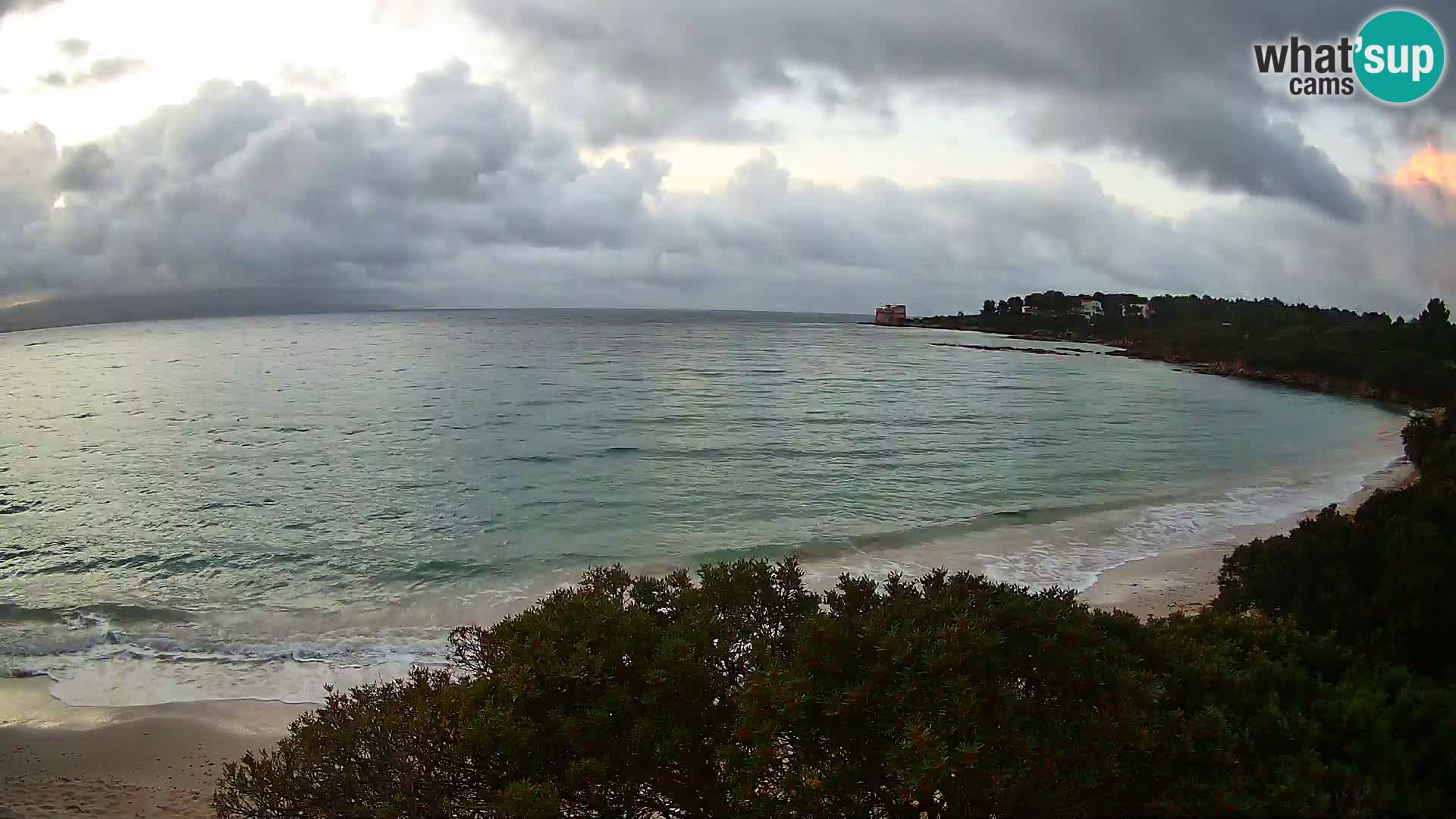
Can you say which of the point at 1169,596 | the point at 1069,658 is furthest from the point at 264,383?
the point at 1069,658

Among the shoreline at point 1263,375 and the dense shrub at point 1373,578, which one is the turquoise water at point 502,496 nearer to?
the shoreline at point 1263,375

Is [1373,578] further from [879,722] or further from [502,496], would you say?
[502,496]

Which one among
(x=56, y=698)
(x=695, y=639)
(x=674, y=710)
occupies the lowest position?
(x=56, y=698)

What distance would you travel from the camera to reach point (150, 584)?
43.2 feet

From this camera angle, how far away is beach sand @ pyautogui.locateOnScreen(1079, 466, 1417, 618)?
465 inches

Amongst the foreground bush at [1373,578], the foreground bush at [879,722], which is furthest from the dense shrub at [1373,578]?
the foreground bush at [879,722]

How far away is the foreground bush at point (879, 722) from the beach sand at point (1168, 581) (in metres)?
7.24

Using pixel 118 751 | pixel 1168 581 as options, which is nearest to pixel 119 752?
pixel 118 751

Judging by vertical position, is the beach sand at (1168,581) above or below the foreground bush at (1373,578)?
below

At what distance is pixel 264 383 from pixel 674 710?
→ 2055 inches

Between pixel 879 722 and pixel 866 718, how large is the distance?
0.09m

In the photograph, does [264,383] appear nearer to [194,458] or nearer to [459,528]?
[194,458]

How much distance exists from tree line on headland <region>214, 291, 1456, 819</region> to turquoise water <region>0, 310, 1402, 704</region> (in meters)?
6.24

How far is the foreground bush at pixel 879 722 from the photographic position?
359 cm
